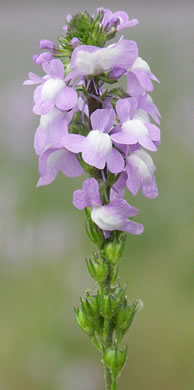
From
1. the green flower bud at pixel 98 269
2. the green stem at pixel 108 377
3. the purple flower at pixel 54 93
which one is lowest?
the green stem at pixel 108 377

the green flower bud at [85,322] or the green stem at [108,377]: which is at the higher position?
the green flower bud at [85,322]

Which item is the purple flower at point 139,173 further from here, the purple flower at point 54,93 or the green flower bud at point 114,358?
the green flower bud at point 114,358

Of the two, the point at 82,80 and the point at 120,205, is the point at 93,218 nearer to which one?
the point at 120,205

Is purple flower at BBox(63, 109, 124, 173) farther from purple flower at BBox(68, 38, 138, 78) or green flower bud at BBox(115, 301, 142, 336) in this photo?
green flower bud at BBox(115, 301, 142, 336)

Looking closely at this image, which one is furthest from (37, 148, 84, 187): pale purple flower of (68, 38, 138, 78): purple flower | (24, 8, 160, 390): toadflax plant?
(68, 38, 138, 78): purple flower

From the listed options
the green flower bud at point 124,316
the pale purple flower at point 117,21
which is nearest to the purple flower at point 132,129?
the pale purple flower at point 117,21

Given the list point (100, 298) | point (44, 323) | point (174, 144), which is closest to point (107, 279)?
point (100, 298)

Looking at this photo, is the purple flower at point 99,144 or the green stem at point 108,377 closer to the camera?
the purple flower at point 99,144

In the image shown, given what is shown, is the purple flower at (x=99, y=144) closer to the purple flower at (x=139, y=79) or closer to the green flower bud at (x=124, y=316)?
the purple flower at (x=139, y=79)
